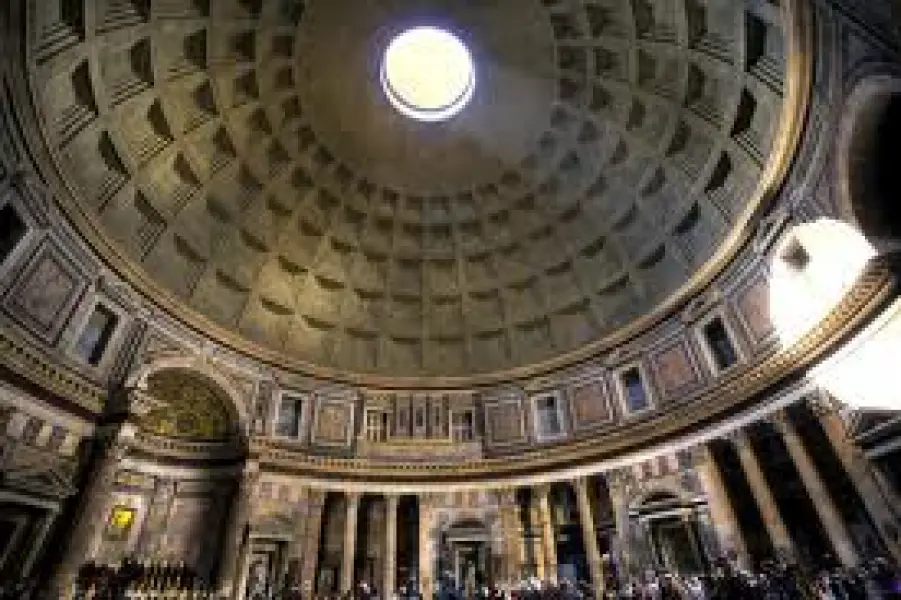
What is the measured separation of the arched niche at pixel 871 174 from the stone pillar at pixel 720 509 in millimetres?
9003

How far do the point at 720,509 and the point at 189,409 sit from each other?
66.6 ft

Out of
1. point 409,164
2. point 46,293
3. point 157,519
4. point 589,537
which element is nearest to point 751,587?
point 589,537

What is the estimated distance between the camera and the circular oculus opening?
23.4m

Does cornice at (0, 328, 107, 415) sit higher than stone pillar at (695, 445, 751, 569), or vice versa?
cornice at (0, 328, 107, 415)

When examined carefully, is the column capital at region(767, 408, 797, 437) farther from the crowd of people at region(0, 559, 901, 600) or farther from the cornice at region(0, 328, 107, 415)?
the cornice at region(0, 328, 107, 415)

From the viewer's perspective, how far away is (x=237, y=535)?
18.3m

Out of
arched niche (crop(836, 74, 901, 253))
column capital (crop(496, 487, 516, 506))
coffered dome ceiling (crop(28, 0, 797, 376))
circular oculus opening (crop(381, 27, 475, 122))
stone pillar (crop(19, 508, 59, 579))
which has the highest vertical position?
circular oculus opening (crop(381, 27, 475, 122))

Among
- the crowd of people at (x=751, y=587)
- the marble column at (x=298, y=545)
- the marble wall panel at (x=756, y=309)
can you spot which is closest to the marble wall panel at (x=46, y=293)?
the marble column at (x=298, y=545)

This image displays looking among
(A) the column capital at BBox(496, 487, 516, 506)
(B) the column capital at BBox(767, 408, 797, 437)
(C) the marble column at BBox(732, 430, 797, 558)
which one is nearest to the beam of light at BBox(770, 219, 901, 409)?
(B) the column capital at BBox(767, 408, 797, 437)

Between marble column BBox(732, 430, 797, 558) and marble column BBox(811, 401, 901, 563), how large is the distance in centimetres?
249

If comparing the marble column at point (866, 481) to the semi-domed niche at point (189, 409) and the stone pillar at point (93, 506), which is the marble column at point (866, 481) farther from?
the stone pillar at point (93, 506)

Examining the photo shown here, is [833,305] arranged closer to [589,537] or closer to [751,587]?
[751,587]

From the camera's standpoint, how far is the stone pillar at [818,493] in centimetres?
1380

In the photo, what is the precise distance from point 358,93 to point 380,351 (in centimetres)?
1252
